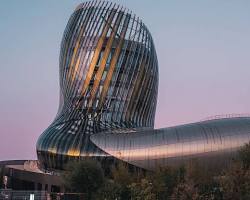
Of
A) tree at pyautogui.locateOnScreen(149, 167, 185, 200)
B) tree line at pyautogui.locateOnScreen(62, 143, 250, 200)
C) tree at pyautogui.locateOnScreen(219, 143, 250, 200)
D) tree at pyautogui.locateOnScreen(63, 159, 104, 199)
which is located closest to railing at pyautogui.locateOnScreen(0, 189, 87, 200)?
tree at pyautogui.locateOnScreen(63, 159, 104, 199)

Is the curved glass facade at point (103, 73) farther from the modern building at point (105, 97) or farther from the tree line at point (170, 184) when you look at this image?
the tree line at point (170, 184)

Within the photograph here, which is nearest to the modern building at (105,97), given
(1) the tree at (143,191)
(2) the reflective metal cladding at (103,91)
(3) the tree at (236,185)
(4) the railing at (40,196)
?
(2) the reflective metal cladding at (103,91)

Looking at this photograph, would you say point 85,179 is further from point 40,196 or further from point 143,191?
point 143,191

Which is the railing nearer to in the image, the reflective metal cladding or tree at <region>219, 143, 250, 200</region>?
the reflective metal cladding

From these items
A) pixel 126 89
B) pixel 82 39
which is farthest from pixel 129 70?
pixel 82 39

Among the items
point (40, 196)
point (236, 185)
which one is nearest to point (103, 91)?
point (40, 196)

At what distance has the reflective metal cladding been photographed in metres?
64.2

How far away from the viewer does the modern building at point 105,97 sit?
61000 millimetres

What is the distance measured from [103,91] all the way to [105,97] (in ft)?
3.27

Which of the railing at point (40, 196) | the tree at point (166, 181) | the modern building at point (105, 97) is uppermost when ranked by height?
the modern building at point (105, 97)

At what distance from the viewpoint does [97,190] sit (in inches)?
1841

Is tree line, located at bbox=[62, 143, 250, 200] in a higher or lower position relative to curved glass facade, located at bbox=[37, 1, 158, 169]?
lower

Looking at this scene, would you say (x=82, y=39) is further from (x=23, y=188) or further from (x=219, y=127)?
(x=219, y=127)

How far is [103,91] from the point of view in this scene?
77062 mm
